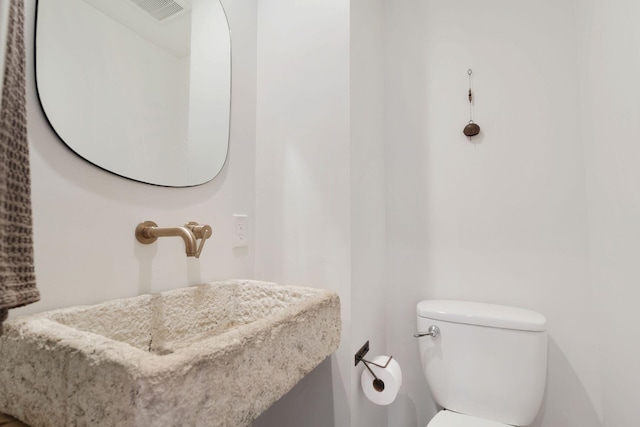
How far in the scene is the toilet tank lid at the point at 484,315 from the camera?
98 centimetres

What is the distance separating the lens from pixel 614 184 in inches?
37.2

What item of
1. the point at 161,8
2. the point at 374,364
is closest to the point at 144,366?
the point at 374,364

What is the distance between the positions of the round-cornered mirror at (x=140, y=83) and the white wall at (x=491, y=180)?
82 centimetres

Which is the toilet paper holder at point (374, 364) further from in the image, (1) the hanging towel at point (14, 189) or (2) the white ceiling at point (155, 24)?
(2) the white ceiling at point (155, 24)

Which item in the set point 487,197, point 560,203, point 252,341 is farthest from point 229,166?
point 560,203

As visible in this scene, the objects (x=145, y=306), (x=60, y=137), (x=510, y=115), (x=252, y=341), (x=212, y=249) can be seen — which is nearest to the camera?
(x=252, y=341)

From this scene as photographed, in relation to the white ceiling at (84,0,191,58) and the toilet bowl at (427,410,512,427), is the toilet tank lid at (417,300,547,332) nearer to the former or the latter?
the toilet bowl at (427,410,512,427)

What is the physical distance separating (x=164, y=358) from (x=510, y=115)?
1.44 metres

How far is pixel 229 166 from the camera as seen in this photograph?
1123mm

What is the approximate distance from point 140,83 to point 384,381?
1225 mm

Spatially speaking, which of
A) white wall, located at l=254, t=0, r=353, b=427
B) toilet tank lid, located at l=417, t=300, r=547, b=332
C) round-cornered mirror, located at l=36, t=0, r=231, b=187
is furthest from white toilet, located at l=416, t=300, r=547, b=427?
round-cornered mirror, located at l=36, t=0, r=231, b=187

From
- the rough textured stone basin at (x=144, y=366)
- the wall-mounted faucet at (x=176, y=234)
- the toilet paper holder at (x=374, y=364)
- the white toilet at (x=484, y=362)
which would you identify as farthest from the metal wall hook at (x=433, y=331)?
the wall-mounted faucet at (x=176, y=234)

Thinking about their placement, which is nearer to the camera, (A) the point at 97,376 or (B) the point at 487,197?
(A) the point at 97,376

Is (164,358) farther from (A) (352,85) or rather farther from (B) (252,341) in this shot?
(A) (352,85)
